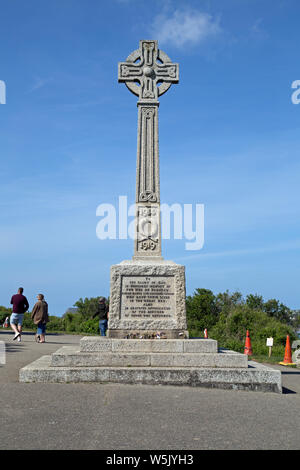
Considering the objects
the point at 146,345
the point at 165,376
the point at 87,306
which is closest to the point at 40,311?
the point at 146,345

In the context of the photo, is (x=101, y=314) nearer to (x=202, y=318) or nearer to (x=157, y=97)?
(x=157, y=97)

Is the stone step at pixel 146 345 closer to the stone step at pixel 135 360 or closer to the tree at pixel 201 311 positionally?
the stone step at pixel 135 360

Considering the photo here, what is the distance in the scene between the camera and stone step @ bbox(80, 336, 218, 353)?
24.0 feet

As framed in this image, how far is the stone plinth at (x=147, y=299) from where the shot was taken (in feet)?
25.9

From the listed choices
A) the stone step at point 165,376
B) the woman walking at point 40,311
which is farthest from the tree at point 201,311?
the stone step at point 165,376

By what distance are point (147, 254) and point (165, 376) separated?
2726mm

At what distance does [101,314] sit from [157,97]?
6.36 m

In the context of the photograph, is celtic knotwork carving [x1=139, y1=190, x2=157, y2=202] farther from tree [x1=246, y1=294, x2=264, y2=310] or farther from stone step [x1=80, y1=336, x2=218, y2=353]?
tree [x1=246, y1=294, x2=264, y2=310]

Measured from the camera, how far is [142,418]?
4.55 m

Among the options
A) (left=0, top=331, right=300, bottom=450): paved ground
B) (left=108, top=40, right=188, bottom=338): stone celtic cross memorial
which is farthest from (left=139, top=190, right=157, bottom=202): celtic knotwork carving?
(left=0, top=331, right=300, bottom=450): paved ground

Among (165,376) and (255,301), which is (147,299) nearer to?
(165,376)

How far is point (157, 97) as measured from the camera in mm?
9398

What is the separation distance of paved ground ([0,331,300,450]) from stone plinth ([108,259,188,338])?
1585 mm

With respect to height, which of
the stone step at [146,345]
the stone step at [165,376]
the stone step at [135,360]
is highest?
the stone step at [146,345]
